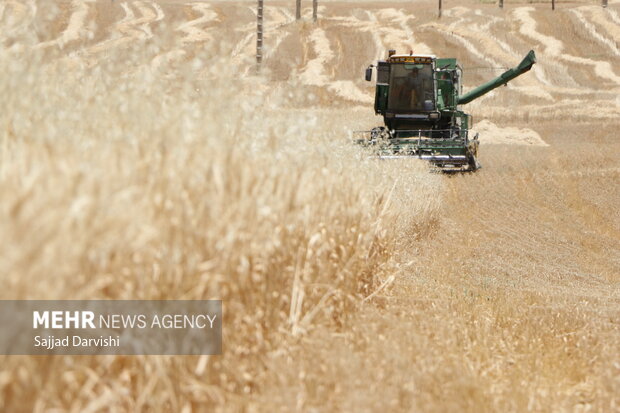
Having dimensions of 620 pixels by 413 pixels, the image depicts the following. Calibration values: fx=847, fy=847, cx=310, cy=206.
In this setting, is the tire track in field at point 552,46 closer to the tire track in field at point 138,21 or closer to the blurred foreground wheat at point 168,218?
the tire track in field at point 138,21

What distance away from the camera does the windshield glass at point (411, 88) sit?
1966 cm

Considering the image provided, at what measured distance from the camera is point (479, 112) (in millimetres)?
33688

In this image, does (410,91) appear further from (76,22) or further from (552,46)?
(76,22)

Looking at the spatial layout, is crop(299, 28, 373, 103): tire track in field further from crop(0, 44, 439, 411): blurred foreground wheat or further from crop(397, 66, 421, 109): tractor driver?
crop(0, 44, 439, 411): blurred foreground wheat

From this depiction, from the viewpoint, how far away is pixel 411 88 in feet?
65.1

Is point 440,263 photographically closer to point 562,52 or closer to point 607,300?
point 607,300

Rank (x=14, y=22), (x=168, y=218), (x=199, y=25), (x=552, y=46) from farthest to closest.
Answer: (x=199, y=25)
(x=552, y=46)
(x=14, y=22)
(x=168, y=218)

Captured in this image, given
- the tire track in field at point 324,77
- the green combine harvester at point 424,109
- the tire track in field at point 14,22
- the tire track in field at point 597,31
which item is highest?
the tire track in field at point 14,22

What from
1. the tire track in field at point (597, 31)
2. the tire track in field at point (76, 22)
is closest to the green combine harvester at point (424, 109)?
the tire track in field at point (76, 22)

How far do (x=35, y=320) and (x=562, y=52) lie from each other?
1853 inches

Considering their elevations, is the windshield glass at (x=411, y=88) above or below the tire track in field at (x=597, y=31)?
above

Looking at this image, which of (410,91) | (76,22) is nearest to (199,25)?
(76,22)

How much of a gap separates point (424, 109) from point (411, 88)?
578mm

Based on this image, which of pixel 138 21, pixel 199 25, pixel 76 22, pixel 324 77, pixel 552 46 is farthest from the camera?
pixel 138 21
